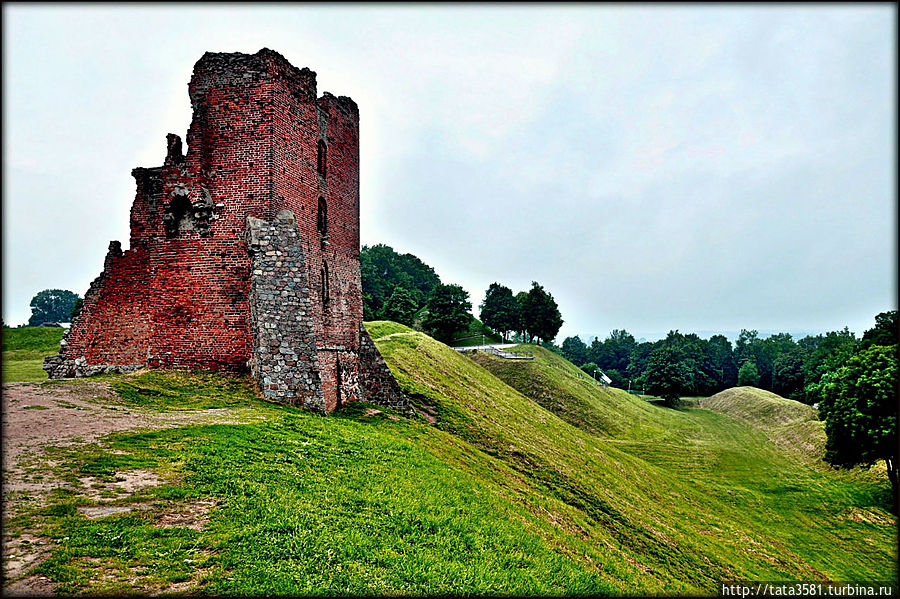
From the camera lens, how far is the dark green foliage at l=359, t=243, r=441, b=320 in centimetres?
8725

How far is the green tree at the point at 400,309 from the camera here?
64.4m

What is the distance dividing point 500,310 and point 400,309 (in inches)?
942

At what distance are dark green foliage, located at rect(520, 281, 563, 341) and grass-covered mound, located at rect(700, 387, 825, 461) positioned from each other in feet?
84.7

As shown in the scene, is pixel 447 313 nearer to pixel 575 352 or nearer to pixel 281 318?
pixel 281 318

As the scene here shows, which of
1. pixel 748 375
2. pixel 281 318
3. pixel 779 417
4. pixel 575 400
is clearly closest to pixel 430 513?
pixel 281 318

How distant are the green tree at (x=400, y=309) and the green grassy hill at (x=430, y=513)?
37.4 metres

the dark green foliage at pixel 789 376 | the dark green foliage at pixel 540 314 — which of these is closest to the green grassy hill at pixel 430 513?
the dark green foliage at pixel 540 314

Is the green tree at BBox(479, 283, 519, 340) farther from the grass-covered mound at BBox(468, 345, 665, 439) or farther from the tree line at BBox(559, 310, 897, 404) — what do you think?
the grass-covered mound at BBox(468, 345, 665, 439)

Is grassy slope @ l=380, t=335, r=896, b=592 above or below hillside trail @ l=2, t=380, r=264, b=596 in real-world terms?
below

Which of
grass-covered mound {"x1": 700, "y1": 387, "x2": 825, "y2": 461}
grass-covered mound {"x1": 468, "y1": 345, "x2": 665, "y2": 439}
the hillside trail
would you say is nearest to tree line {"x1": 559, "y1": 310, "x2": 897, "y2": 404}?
grass-covered mound {"x1": 700, "y1": 387, "x2": 825, "y2": 461}

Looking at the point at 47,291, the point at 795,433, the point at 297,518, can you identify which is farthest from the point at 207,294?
the point at 47,291

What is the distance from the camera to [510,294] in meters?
85.5

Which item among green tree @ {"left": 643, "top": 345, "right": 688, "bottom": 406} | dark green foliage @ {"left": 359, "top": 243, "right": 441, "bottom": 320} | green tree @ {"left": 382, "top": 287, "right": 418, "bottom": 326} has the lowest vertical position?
green tree @ {"left": 643, "top": 345, "right": 688, "bottom": 406}

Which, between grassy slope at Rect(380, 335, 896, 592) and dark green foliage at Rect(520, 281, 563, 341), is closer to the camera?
grassy slope at Rect(380, 335, 896, 592)
